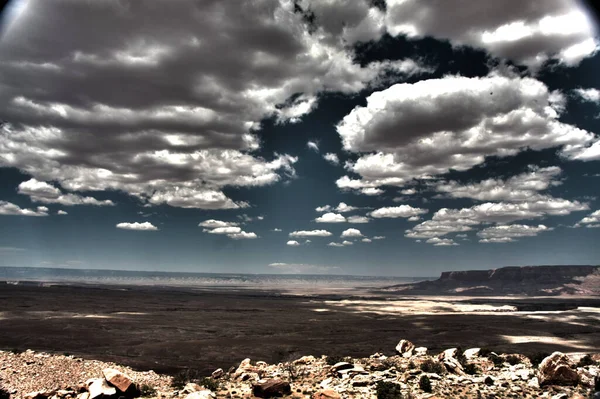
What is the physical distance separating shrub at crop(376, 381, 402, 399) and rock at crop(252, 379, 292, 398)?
490 cm

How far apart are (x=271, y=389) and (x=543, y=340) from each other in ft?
232

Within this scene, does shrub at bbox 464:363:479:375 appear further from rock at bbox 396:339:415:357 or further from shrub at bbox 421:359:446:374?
rock at bbox 396:339:415:357

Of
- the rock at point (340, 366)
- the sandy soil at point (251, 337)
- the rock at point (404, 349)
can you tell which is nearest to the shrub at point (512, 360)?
the rock at point (404, 349)

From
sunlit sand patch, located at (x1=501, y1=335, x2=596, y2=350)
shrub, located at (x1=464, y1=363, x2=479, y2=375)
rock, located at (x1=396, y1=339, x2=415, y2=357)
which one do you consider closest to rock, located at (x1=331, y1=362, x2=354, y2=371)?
shrub, located at (x1=464, y1=363, x2=479, y2=375)

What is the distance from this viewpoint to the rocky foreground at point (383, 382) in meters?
19.2

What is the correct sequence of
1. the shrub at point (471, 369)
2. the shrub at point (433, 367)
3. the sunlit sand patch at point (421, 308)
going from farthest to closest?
1. the sunlit sand patch at point (421, 308)
2. the shrub at point (471, 369)
3. the shrub at point (433, 367)

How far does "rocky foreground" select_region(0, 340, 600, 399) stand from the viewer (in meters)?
19.2

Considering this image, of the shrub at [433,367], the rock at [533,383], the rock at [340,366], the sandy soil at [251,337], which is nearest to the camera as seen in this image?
the rock at [533,383]

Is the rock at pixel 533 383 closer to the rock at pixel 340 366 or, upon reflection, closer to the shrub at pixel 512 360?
the shrub at pixel 512 360

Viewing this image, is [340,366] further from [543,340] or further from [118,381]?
[543,340]

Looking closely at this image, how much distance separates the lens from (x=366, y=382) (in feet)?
70.5

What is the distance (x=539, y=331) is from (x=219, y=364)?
243 feet

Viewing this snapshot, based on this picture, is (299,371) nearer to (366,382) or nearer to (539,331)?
(366,382)

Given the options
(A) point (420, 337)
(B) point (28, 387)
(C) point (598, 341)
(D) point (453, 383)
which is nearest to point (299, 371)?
(D) point (453, 383)
